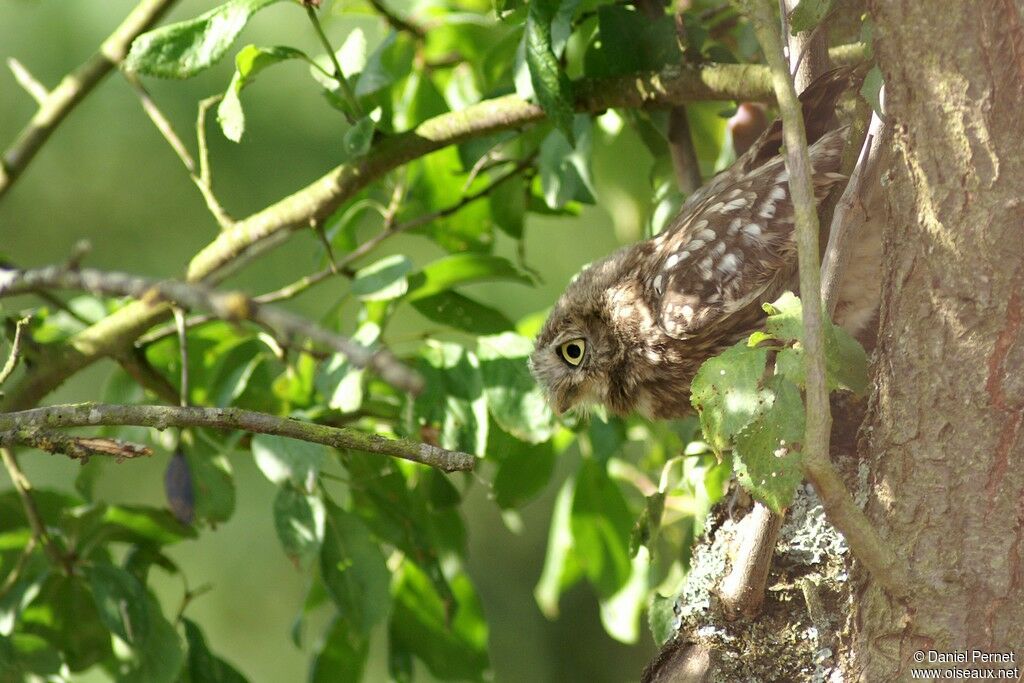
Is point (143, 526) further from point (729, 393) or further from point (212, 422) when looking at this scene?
point (729, 393)

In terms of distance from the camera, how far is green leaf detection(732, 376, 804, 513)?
69.2 inches

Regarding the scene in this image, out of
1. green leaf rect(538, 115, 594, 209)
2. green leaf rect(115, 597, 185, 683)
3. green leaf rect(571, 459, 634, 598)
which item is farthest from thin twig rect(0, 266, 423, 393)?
green leaf rect(571, 459, 634, 598)

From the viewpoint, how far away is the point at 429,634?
11.0ft

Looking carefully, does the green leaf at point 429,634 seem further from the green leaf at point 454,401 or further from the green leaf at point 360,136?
the green leaf at point 360,136

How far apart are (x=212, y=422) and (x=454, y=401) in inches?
46.0

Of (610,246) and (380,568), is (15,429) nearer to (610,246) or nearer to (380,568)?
(380,568)

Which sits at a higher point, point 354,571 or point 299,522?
point 299,522

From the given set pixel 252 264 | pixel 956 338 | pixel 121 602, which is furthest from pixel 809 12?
pixel 252 264

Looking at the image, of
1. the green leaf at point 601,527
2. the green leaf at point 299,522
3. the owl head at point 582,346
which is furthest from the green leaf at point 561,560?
the green leaf at point 299,522

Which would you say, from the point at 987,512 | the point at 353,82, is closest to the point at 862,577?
the point at 987,512

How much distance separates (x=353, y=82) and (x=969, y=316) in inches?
64.8

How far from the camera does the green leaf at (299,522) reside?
2.79m

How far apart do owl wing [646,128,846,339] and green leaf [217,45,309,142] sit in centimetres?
104

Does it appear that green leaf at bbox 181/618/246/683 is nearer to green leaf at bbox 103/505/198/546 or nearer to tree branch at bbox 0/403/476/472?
green leaf at bbox 103/505/198/546
